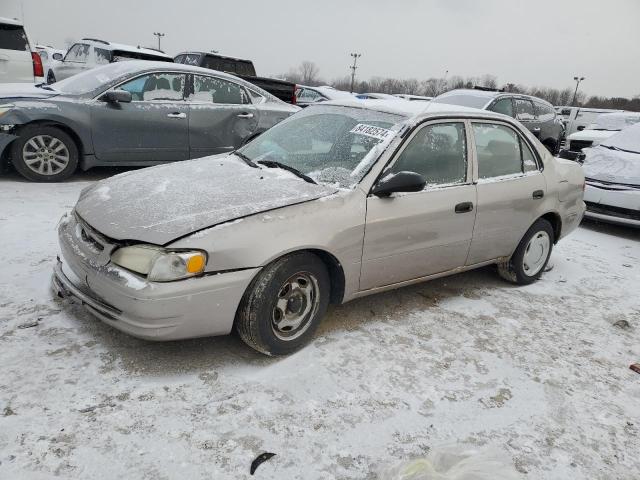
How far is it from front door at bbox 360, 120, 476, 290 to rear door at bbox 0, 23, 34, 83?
8126mm

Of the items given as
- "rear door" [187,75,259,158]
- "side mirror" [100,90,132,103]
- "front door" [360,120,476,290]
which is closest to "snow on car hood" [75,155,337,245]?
"front door" [360,120,476,290]

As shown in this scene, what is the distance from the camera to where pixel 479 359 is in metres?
3.23

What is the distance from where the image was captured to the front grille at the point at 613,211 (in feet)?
21.8

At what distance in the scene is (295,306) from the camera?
301 cm

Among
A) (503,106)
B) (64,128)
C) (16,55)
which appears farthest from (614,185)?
(16,55)

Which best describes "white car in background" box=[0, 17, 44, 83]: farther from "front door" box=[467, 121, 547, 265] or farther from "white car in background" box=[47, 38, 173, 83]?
"front door" box=[467, 121, 547, 265]

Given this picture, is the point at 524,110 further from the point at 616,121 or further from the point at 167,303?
the point at 167,303

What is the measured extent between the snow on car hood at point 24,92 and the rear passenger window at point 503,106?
799 centimetres

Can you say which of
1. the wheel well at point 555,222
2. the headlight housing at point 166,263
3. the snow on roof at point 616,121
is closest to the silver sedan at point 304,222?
the headlight housing at point 166,263

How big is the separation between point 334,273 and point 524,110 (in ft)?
32.6

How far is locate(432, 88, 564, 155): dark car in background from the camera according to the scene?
10.2m

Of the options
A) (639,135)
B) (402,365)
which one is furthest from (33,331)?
(639,135)

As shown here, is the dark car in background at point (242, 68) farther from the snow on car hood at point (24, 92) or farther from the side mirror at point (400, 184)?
the side mirror at point (400, 184)

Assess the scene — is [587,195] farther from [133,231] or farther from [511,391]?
[133,231]
